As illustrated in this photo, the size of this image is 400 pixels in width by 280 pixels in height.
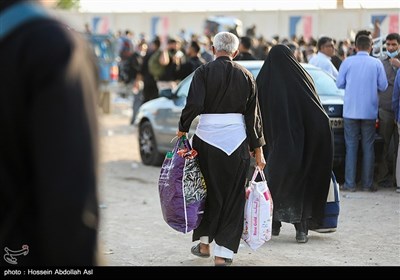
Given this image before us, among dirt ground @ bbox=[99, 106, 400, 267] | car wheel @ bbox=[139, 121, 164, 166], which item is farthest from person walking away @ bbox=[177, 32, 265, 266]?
car wheel @ bbox=[139, 121, 164, 166]

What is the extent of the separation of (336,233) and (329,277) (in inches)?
85.3

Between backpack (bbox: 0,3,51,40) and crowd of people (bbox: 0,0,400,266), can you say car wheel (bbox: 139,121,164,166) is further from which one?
backpack (bbox: 0,3,51,40)

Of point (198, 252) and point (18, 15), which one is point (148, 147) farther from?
point (18, 15)

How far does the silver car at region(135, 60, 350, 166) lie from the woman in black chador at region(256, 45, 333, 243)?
3.53 m

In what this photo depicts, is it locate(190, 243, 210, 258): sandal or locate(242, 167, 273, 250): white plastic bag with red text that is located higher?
locate(242, 167, 273, 250): white plastic bag with red text

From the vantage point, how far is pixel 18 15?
2.45m

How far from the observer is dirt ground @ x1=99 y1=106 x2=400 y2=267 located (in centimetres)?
801

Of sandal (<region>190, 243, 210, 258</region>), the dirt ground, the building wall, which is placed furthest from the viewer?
the building wall

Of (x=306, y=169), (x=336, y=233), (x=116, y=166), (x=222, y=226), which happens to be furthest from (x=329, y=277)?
(x=116, y=166)

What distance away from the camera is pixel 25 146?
2.42 m

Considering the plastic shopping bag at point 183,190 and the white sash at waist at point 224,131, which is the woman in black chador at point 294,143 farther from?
the plastic shopping bag at point 183,190

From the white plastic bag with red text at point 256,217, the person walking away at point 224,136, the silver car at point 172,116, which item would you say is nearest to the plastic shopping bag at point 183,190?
the person walking away at point 224,136

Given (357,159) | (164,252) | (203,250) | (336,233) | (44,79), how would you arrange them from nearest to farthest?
(44,79)
(203,250)
(164,252)
(336,233)
(357,159)

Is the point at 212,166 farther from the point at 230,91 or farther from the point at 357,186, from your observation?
the point at 357,186
